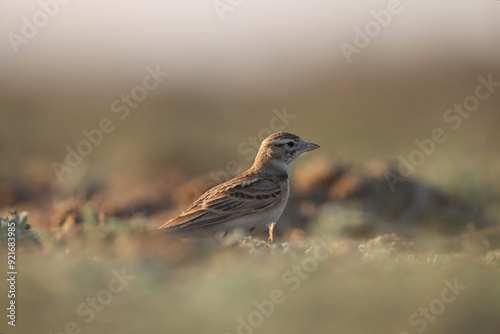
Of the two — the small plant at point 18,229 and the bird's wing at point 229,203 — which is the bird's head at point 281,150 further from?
the small plant at point 18,229

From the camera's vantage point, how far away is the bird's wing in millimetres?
5984

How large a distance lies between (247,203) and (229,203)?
19 centimetres

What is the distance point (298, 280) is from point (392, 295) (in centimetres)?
65

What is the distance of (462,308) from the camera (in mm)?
3627

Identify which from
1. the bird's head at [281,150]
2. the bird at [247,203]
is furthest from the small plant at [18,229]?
the bird's head at [281,150]

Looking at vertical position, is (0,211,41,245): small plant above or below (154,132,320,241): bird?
above

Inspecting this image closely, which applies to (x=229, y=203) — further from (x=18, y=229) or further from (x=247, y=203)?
(x=18, y=229)

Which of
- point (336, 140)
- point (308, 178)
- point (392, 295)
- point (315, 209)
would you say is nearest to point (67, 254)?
point (392, 295)

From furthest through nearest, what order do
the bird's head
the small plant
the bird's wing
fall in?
the bird's head < the bird's wing < the small plant

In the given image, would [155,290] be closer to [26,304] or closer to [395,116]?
[26,304]

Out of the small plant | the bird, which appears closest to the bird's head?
the bird

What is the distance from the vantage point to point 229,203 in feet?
20.4

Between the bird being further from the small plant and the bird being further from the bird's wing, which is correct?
the small plant

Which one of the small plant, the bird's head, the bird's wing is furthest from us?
the bird's head
